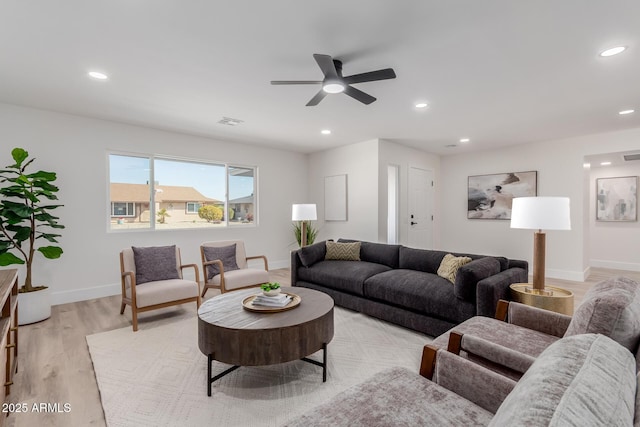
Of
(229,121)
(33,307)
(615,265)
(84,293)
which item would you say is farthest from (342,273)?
(615,265)

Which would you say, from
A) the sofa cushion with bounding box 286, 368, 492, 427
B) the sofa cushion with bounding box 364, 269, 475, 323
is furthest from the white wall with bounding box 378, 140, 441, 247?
the sofa cushion with bounding box 286, 368, 492, 427

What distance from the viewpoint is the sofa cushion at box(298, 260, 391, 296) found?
142 inches

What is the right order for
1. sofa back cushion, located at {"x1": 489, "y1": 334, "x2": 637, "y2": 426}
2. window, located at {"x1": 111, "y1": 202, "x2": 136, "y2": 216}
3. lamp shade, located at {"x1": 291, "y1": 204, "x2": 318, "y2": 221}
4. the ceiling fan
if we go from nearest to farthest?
sofa back cushion, located at {"x1": 489, "y1": 334, "x2": 637, "y2": 426}
the ceiling fan
window, located at {"x1": 111, "y1": 202, "x2": 136, "y2": 216}
lamp shade, located at {"x1": 291, "y1": 204, "x2": 318, "y2": 221}

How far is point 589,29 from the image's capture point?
2.11m

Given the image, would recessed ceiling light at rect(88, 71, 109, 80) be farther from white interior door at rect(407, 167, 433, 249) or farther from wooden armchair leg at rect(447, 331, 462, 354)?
white interior door at rect(407, 167, 433, 249)

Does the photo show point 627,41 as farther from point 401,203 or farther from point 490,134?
point 401,203

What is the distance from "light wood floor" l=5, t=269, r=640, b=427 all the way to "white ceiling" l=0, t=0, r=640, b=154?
8.33ft

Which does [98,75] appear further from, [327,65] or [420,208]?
[420,208]

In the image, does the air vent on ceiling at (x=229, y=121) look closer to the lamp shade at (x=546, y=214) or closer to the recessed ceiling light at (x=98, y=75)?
the recessed ceiling light at (x=98, y=75)

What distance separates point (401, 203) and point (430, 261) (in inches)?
95.6

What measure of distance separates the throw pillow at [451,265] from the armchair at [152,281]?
278 cm

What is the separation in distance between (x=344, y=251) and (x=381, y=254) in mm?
553

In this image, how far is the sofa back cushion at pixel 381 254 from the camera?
4086mm

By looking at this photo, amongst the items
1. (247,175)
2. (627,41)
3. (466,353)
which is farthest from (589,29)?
(247,175)
